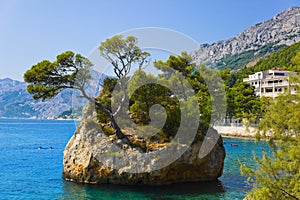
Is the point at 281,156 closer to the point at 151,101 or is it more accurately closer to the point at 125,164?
the point at 125,164

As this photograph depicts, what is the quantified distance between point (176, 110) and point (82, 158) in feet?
25.2

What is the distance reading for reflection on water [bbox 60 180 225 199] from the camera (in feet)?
58.9

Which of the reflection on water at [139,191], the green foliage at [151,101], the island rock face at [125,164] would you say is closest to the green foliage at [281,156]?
the reflection on water at [139,191]

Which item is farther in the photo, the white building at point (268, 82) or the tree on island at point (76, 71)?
the white building at point (268, 82)

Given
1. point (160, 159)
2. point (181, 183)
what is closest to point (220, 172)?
point (181, 183)

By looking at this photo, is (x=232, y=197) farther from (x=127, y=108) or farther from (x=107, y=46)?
(x=107, y=46)

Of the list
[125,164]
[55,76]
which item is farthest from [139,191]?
[55,76]

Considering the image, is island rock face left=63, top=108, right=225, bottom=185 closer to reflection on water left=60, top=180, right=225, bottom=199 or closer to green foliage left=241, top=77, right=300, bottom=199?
reflection on water left=60, top=180, right=225, bottom=199

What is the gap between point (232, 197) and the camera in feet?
59.7

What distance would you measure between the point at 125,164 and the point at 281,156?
12.2m

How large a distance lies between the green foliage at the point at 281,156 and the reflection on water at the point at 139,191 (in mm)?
8998

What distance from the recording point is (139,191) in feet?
61.5

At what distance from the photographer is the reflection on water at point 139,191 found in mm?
17938

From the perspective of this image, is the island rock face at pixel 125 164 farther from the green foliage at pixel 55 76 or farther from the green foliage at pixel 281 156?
the green foliage at pixel 281 156
